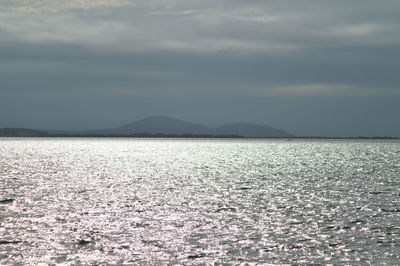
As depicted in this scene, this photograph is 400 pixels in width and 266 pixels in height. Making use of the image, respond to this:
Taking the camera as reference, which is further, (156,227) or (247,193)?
(247,193)

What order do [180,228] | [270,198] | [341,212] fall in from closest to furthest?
[180,228] → [341,212] → [270,198]

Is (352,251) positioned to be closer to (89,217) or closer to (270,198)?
(89,217)

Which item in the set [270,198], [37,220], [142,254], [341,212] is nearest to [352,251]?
[142,254]

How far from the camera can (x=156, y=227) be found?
46.1 meters

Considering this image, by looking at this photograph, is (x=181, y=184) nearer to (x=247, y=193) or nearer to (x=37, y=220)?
(x=247, y=193)

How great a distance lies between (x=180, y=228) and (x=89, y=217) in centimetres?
1193

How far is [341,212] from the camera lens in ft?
186

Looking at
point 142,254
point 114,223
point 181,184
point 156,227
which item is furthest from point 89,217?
point 181,184

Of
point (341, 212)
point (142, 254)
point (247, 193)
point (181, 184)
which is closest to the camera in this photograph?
point (142, 254)

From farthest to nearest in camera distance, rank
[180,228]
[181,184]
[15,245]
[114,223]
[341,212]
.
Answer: [181,184]
[341,212]
[114,223]
[180,228]
[15,245]

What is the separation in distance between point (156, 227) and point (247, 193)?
1322 inches

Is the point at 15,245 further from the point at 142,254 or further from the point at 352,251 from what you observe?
the point at 352,251

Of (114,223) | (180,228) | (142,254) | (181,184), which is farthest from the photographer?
(181,184)

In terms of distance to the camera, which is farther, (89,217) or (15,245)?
(89,217)
